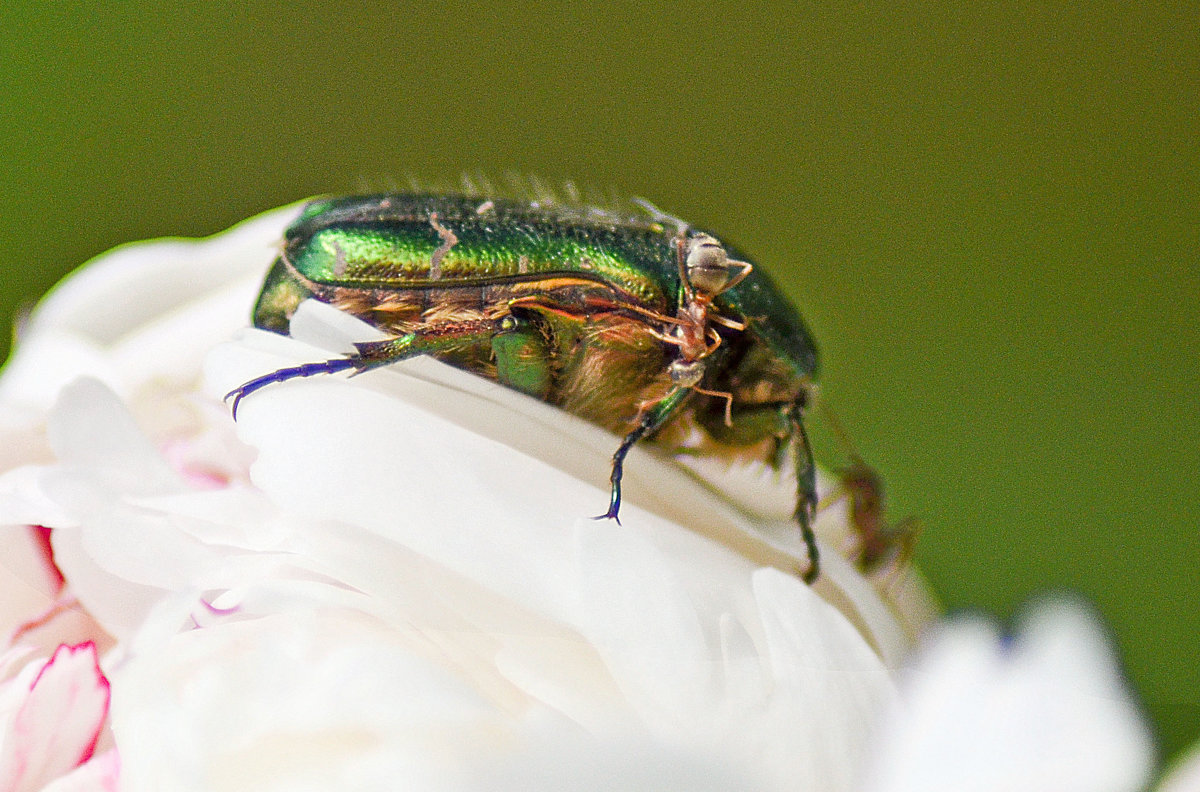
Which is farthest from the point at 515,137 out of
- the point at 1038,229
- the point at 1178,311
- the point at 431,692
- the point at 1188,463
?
the point at 431,692

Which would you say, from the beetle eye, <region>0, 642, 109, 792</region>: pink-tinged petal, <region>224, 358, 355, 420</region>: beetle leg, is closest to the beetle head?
the beetle eye

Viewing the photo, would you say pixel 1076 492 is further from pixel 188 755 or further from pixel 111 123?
pixel 111 123

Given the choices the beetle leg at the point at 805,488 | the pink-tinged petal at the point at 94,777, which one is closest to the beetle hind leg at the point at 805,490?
the beetle leg at the point at 805,488

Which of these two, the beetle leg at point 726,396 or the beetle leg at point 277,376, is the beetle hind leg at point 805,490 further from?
the beetle leg at point 277,376

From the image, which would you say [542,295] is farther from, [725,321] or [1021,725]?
[1021,725]

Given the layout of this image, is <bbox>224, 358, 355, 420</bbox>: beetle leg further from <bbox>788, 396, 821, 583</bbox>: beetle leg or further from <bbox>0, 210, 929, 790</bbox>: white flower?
<bbox>788, 396, 821, 583</bbox>: beetle leg
